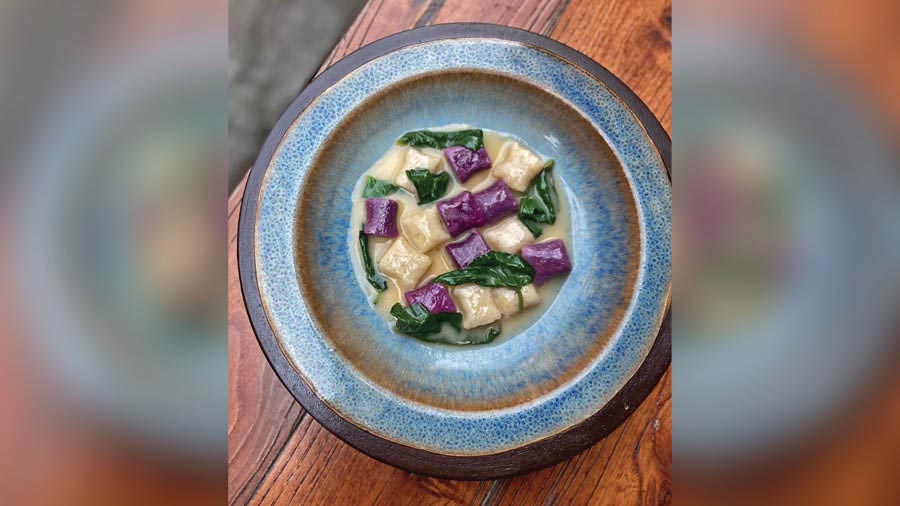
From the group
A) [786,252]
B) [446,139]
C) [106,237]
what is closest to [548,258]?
[446,139]

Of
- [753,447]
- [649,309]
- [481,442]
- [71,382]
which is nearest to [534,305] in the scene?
[649,309]

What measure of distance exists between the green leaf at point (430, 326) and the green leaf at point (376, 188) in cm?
36

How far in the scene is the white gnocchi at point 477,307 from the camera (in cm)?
177

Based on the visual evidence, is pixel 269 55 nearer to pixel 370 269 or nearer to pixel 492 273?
pixel 370 269

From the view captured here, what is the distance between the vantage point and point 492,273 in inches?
71.7

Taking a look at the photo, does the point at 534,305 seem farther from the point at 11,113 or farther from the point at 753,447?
the point at 11,113

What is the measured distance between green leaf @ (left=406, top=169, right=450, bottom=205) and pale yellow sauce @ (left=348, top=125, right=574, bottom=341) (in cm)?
2

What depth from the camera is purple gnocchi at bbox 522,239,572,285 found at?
1.77 m

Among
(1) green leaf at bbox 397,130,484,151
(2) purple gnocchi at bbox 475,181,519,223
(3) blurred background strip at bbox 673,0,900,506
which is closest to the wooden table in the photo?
(1) green leaf at bbox 397,130,484,151

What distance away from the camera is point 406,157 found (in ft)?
6.06

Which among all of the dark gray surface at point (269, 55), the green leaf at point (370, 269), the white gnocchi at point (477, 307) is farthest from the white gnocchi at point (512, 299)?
the dark gray surface at point (269, 55)

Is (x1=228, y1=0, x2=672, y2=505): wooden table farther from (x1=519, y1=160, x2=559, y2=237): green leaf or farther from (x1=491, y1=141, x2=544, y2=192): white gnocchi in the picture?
(x1=491, y1=141, x2=544, y2=192): white gnocchi

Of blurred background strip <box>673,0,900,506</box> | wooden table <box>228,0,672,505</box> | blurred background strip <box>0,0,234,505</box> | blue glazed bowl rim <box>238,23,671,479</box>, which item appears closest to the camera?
blurred background strip <box>0,0,234,505</box>

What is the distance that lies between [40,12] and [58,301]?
8.6 inches
